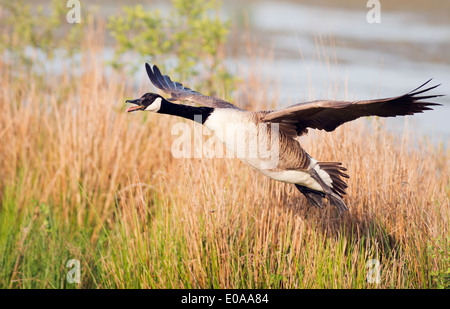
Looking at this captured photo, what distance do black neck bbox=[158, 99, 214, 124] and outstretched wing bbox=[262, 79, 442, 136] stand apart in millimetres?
406

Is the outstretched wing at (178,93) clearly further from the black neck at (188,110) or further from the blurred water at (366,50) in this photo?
the blurred water at (366,50)

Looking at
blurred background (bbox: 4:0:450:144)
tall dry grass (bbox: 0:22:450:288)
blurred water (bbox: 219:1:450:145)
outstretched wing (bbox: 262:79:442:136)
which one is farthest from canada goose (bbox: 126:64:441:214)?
blurred water (bbox: 219:1:450:145)

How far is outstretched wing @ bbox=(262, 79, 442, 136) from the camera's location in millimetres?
3590

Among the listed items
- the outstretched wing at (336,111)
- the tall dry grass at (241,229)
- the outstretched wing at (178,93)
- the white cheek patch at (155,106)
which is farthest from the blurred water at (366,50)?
the white cheek patch at (155,106)

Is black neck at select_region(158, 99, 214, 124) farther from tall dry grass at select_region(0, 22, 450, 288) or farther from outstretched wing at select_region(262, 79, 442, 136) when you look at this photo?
tall dry grass at select_region(0, 22, 450, 288)

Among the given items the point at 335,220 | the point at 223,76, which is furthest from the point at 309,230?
the point at 223,76

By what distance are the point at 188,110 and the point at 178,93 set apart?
65cm

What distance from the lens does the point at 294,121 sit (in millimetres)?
4230

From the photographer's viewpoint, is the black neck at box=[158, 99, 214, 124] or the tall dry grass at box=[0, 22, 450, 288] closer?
the black neck at box=[158, 99, 214, 124]

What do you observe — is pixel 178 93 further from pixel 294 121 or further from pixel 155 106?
pixel 294 121

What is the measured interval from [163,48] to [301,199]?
3779 mm

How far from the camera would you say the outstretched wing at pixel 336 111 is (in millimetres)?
3590
